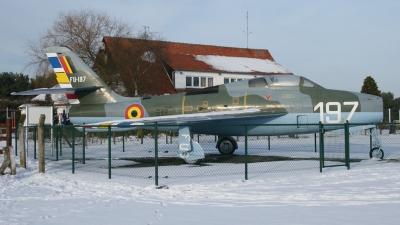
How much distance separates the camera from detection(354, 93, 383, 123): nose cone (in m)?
16.4

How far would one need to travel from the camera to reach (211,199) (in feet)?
30.0

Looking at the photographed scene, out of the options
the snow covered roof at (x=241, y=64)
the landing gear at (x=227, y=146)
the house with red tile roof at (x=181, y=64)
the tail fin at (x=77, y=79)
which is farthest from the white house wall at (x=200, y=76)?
the landing gear at (x=227, y=146)

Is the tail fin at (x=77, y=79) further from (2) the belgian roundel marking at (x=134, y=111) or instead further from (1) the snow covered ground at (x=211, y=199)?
(1) the snow covered ground at (x=211, y=199)

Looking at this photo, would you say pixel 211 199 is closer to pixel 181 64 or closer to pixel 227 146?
pixel 227 146

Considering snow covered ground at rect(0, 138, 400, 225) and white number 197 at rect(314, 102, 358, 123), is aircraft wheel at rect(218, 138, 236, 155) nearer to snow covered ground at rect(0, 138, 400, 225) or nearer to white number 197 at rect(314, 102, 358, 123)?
white number 197 at rect(314, 102, 358, 123)

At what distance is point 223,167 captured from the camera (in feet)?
48.7

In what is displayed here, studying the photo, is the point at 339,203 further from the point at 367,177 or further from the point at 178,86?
the point at 178,86

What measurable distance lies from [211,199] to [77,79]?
12351 millimetres

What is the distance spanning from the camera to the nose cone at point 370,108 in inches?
645

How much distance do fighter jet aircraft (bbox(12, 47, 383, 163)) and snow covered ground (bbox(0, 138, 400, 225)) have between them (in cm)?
388

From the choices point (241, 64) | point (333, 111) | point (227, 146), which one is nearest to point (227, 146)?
point (227, 146)

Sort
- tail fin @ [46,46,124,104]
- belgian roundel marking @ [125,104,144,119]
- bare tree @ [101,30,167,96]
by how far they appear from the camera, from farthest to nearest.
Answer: bare tree @ [101,30,167,96], tail fin @ [46,46,124,104], belgian roundel marking @ [125,104,144,119]

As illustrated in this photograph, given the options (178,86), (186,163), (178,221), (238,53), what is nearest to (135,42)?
(178,86)

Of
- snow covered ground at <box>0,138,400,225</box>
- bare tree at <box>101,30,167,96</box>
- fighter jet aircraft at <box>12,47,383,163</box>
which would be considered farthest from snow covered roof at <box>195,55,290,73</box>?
snow covered ground at <box>0,138,400,225</box>
